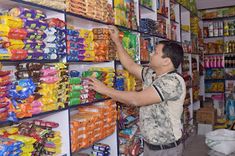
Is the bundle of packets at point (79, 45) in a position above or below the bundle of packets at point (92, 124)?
above

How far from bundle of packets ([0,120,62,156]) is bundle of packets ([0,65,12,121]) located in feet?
0.73

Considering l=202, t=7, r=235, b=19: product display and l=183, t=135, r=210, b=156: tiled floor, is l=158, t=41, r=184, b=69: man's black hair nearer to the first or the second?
l=183, t=135, r=210, b=156: tiled floor

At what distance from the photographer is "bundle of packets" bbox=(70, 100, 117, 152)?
268cm

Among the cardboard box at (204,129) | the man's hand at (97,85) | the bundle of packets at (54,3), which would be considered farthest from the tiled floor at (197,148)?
the bundle of packets at (54,3)

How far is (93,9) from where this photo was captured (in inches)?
115

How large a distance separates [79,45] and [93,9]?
16.2 inches

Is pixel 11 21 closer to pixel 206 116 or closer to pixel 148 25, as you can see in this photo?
pixel 148 25

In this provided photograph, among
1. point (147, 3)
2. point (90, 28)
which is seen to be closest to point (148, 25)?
point (147, 3)

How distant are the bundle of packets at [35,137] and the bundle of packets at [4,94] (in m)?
0.22

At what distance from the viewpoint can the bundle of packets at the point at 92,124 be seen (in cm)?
268

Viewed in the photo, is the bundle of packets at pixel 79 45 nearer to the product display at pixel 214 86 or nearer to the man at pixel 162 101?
the man at pixel 162 101

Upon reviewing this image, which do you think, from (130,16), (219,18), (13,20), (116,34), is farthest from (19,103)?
(219,18)

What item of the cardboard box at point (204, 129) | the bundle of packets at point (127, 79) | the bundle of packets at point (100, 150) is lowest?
the cardboard box at point (204, 129)

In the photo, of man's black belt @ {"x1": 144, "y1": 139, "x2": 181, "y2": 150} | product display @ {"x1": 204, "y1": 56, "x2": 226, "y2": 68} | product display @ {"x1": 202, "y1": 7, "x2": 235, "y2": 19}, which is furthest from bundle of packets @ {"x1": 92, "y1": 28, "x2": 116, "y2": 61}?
product display @ {"x1": 202, "y1": 7, "x2": 235, "y2": 19}
